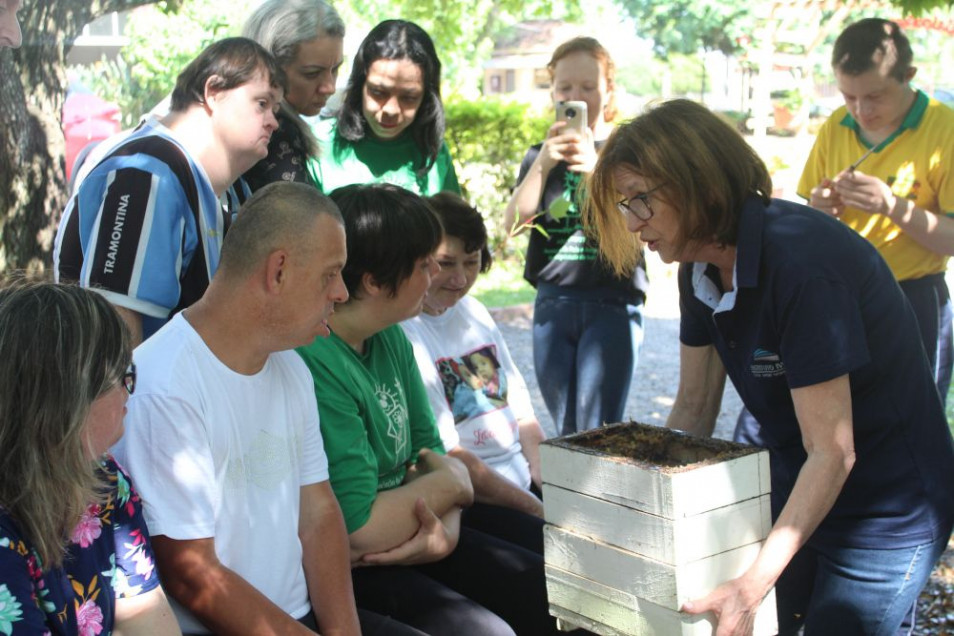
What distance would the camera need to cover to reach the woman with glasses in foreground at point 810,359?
2201mm

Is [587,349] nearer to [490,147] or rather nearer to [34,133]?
[34,133]

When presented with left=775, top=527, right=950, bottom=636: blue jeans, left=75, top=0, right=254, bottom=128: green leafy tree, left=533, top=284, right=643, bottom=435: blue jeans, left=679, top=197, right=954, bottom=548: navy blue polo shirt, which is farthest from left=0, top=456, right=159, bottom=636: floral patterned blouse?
left=75, top=0, right=254, bottom=128: green leafy tree

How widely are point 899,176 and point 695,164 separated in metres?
2.40

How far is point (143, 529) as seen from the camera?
79.7 inches

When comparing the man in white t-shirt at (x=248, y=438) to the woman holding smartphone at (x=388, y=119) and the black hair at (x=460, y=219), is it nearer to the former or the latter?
the black hair at (x=460, y=219)

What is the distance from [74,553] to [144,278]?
88 centimetres

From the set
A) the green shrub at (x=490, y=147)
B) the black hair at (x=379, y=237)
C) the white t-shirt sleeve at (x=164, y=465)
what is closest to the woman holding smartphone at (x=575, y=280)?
the black hair at (x=379, y=237)

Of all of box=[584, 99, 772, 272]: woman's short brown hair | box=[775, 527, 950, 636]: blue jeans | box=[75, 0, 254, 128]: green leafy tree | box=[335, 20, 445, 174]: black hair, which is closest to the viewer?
box=[584, 99, 772, 272]: woman's short brown hair

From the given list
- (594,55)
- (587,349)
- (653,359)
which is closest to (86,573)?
(587,349)

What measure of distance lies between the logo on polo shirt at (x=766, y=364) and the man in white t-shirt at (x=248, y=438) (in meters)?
0.97

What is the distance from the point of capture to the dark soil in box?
90.0 inches

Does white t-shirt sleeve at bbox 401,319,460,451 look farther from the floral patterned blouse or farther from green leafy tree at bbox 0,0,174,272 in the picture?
green leafy tree at bbox 0,0,174,272

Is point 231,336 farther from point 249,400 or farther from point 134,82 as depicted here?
point 134,82

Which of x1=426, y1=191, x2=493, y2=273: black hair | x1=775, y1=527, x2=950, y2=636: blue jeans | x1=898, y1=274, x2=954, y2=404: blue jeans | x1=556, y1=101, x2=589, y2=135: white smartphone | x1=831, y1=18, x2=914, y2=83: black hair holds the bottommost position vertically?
x1=775, y1=527, x2=950, y2=636: blue jeans
